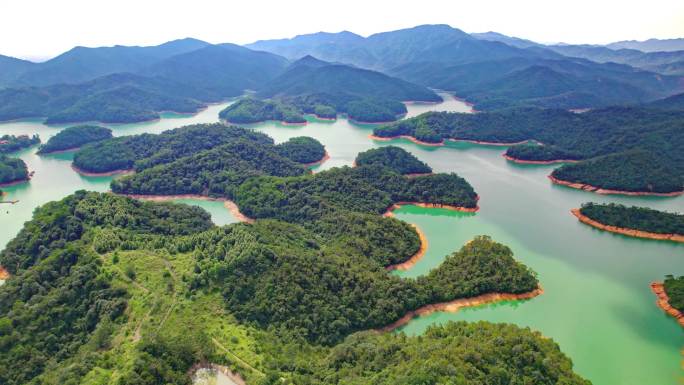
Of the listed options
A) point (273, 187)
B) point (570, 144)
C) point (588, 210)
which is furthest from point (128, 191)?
point (570, 144)

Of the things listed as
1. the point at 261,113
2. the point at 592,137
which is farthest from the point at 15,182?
the point at 592,137

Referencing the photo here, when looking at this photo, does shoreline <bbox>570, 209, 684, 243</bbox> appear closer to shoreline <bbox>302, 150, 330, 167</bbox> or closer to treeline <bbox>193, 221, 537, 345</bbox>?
treeline <bbox>193, 221, 537, 345</bbox>

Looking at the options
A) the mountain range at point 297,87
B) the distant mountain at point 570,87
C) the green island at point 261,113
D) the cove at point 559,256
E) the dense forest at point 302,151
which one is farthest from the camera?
the distant mountain at point 570,87

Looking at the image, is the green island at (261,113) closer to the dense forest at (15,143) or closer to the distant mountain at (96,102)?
the distant mountain at (96,102)

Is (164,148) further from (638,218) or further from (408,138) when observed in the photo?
(638,218)

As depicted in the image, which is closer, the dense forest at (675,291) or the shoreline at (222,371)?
the shoreline at (222,371)

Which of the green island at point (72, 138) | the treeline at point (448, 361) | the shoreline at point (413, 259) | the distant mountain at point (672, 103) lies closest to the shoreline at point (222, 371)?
the treeline at point (448, 361)
